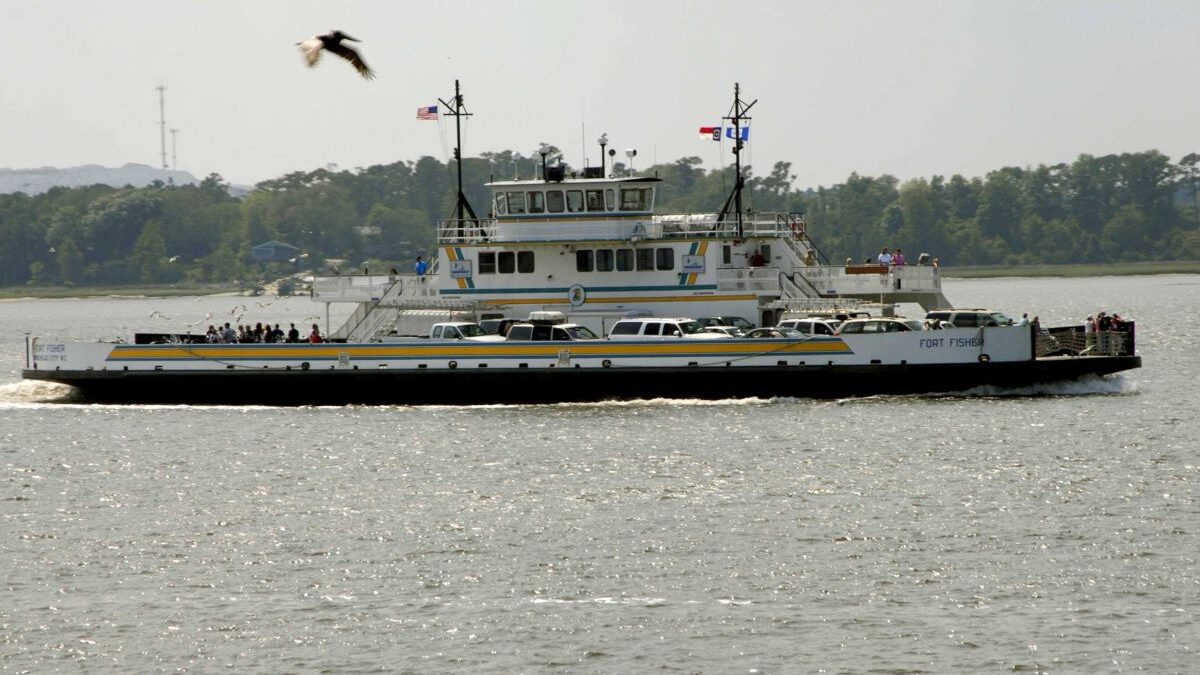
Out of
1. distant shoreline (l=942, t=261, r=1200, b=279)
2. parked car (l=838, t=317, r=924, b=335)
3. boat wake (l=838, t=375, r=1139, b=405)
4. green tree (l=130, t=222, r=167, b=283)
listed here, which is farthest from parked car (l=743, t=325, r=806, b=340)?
green tree (l=130, t=222, r=167, b=283)

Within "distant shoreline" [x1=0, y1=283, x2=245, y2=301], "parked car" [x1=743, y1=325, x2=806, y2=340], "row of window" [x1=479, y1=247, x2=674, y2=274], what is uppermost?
"row of window" [x1=479, y1=247, x2=674, y2=274]

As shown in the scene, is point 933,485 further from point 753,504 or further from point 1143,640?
point 1143,640

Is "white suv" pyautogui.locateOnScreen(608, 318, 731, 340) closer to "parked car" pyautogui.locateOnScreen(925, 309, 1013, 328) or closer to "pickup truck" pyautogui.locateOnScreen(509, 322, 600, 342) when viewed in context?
"pickup truck" pyautogui.locateOnScreen(509, 322, 600, 342)

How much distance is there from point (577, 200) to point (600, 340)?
16.7ft

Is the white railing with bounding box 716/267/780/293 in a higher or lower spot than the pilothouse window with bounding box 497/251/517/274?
lower

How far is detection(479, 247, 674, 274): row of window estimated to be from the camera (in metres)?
50.8

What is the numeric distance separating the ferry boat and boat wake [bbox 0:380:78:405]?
1.45m

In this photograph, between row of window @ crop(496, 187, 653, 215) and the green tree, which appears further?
the green tree

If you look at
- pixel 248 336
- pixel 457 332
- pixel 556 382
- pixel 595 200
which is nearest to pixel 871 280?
pixel 595 200

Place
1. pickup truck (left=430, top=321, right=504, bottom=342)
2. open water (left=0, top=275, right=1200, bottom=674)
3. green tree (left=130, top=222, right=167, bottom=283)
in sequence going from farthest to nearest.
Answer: green tree (left=130, top=222, right=167, bottom=283)
pickup truck (left=430, top=321, right=504, bottom=342)
open water (left=0, top=275, right=1200, bottom=674)

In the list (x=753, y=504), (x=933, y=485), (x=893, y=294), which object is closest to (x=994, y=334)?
(x=893, y=294)

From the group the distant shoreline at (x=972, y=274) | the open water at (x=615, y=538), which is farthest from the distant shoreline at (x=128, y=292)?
the open water at (x=615, y=538)

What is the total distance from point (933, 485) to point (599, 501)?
6490 mm

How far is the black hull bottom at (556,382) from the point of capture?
1852 inches
